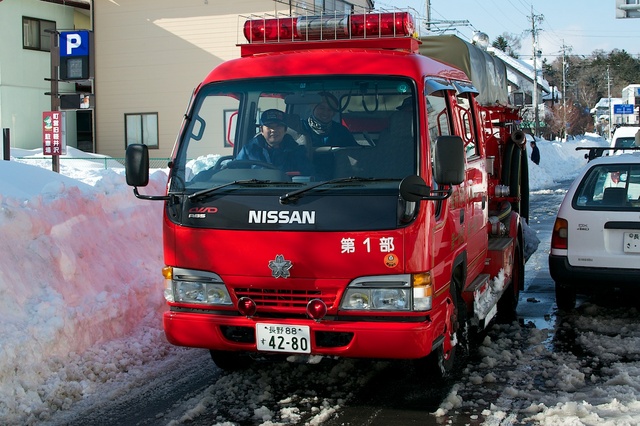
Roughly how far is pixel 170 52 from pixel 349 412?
26.3 meters

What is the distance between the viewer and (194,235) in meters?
5.43

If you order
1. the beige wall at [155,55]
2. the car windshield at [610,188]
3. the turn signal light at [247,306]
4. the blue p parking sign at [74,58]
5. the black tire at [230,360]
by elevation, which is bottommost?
the black tire at [230,360]

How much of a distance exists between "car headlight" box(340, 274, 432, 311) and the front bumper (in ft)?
0.32

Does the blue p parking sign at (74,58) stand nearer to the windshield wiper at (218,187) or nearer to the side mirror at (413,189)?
the windshield wiper at (218,187)

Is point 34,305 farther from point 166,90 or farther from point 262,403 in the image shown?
point 166,90

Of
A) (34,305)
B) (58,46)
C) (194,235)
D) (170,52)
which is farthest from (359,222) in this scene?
(170,52)

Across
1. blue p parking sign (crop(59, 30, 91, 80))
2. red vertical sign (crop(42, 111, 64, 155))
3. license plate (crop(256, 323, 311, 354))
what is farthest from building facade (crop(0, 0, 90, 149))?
license plate (crop(256, 323, 311, 354))

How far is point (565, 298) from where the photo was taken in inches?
344

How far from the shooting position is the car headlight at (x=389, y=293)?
16.6ft

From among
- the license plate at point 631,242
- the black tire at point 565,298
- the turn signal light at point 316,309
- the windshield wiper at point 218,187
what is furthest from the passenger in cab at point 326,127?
the black tire at point 565,298

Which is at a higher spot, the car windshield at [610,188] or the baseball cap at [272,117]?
the baseball cap at [272,117]

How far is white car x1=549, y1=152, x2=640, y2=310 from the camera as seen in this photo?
784 cm

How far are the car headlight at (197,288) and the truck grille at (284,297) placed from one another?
0.46ft

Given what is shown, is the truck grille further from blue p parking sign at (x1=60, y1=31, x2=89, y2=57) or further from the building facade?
the building facade
